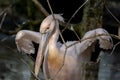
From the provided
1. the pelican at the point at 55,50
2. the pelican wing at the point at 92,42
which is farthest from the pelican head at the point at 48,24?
the pelican wing at the point at 92,42

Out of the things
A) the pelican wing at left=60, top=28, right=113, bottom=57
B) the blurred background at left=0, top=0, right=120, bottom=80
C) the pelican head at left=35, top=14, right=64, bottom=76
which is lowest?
the blurred background at left=0, top=0, right=120, bottom=80

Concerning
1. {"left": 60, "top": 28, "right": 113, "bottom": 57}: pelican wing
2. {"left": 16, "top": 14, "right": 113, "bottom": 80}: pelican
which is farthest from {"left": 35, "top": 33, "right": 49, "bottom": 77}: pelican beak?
{"left": 60, "top": 28, "right": 113, "bottom": 57}: pelican wing

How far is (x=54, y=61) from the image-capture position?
2.59 m

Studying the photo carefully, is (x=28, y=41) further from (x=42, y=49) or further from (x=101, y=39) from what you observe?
(x=101, y=39)

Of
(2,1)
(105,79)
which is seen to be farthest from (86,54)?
(2,1)

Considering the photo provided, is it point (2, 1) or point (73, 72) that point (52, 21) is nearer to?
point (73, 72)

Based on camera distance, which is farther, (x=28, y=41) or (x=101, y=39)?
(x=28, y=41)

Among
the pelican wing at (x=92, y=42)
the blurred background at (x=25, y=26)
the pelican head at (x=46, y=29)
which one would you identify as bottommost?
the blurred background at (x=25, y=26)

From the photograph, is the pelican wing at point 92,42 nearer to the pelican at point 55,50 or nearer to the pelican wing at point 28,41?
the pelican at point 55,50

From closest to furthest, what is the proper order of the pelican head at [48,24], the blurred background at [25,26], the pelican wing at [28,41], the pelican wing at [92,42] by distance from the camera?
the pelican wing at [92,42]
the pelican head at [48,24]
the pelican wing at [28,41]
the blurred background at [25,26]

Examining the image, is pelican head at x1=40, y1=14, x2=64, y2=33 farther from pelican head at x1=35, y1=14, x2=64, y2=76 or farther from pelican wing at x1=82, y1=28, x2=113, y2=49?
pelican wing at x1=82, y1=28, x2=113, y2=49

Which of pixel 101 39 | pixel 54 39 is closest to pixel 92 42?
pixel 101 39

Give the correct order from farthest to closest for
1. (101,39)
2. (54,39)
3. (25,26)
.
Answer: (25,26) < (54,39) < (101,39)

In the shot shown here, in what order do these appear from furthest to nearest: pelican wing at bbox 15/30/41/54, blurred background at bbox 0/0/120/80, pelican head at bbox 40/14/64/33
Result: blurred background at bbox 0/0/120/80 < pelican wing at bbox 15/30/41/54 < pelican head at bbox 40/14/64/33
